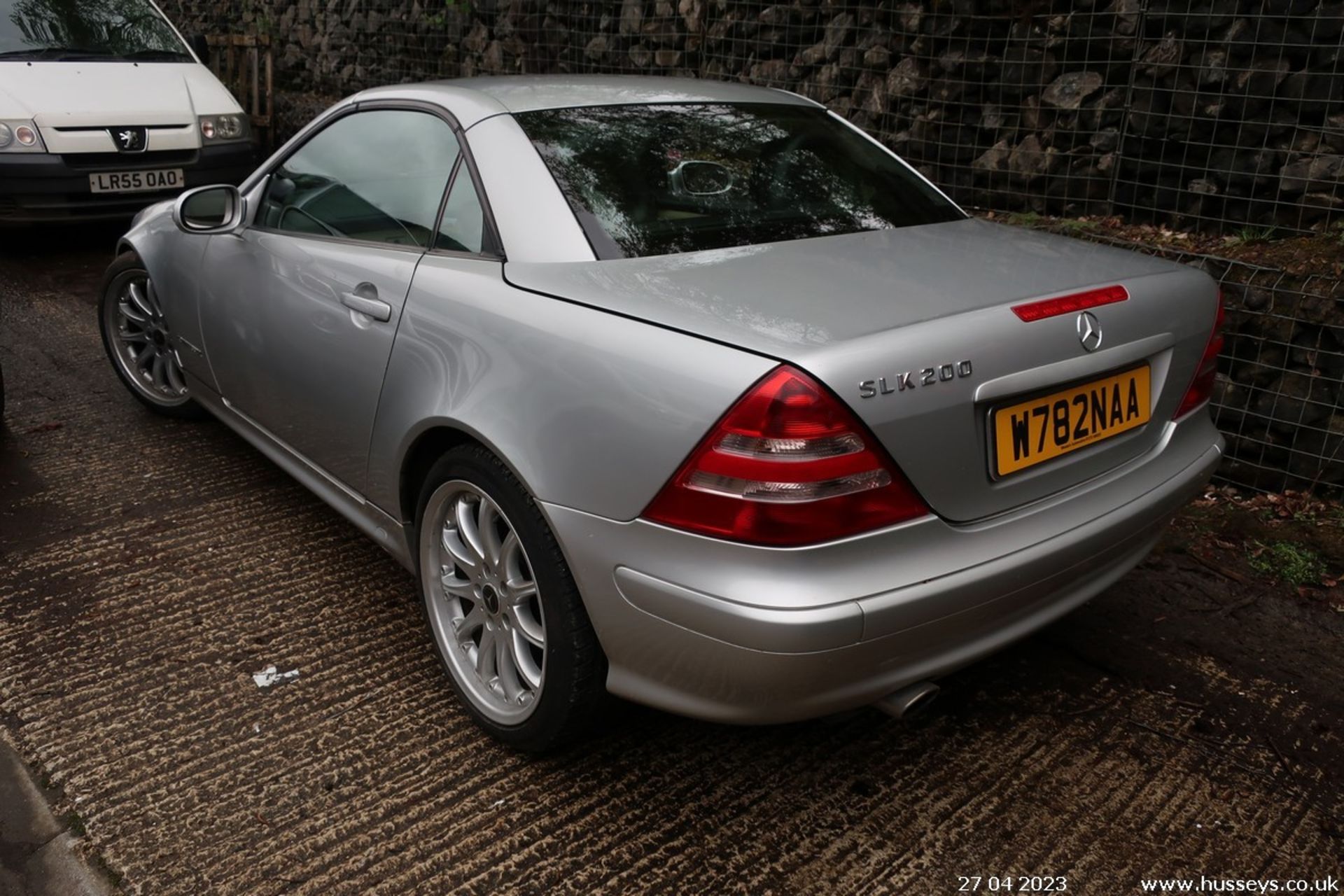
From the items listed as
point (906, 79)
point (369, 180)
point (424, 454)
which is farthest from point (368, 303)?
point (906, 79)

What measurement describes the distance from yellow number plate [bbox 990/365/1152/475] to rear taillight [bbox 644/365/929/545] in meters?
0.30

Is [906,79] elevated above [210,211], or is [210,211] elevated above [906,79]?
[906,79]

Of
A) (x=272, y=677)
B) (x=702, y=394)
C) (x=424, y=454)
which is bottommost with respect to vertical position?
(x=272, y=677)

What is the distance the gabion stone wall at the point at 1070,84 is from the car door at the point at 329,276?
135 inches

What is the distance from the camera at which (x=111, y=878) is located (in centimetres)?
216

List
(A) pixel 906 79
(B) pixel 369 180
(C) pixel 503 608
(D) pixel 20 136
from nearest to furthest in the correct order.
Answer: (C) pixel 503 608, (B) pixel 369 180, (A) pixel 906 79, (D) pixel 20 136

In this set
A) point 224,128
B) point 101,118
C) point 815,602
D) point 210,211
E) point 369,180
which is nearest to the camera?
point 815,602

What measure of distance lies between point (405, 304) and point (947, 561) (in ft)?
4.71

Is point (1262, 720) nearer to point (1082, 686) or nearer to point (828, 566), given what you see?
point (1082, 686)

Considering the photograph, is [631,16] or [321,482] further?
[631,16]

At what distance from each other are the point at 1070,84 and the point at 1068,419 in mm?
3617

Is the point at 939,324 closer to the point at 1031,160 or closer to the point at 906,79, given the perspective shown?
the point at 1031,160

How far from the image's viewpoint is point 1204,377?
2.59m

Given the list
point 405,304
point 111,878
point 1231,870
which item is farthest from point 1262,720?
point 111,878
